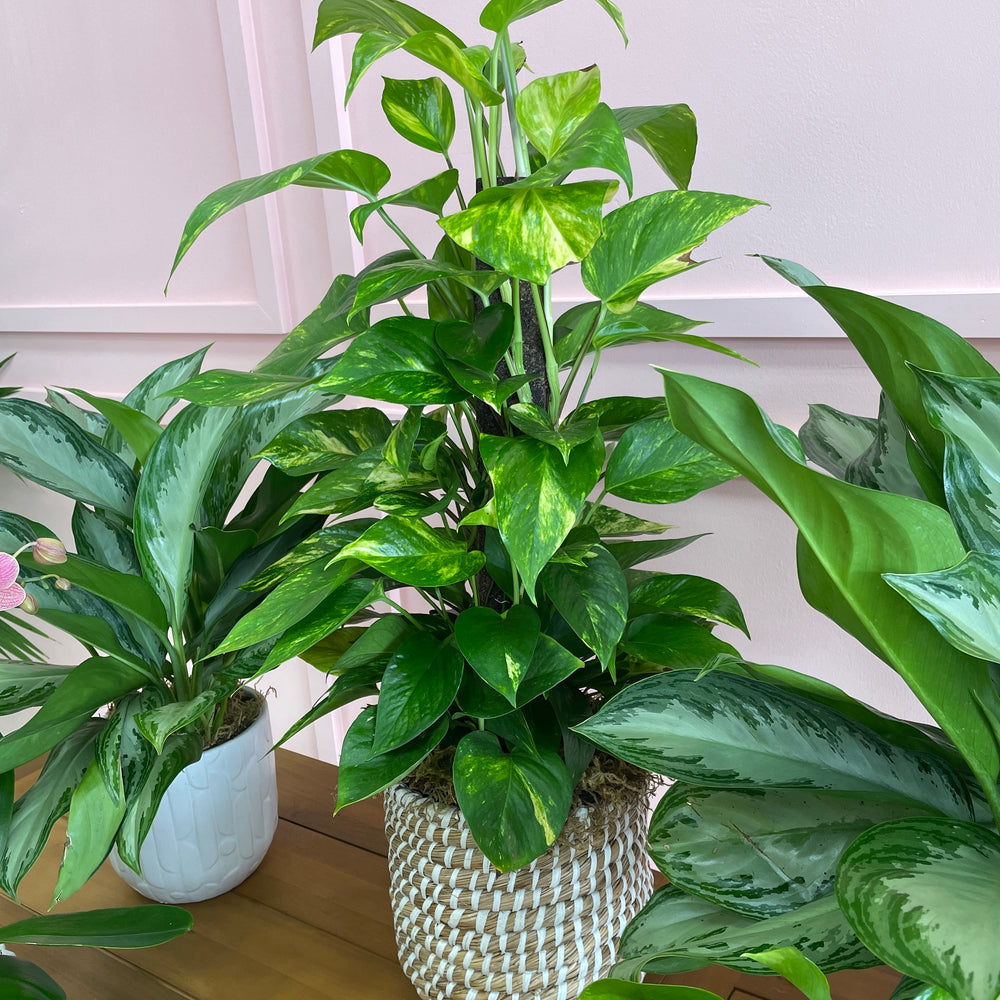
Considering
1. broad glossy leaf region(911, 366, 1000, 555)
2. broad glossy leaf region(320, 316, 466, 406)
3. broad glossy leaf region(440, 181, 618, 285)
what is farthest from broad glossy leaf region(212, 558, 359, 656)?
broad glossy leaf region(911, 366, 1000, 555)

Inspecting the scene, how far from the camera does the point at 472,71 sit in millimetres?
460

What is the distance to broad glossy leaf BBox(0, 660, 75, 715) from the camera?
0.68m

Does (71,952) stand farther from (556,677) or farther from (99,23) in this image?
(99,23)

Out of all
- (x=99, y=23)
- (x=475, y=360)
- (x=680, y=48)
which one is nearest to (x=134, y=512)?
(x=475, y=360)

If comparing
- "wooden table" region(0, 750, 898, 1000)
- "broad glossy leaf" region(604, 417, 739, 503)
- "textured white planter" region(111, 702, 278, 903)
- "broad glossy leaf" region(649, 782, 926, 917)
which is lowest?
"wooden table" region(0, 750, 898, 1000)

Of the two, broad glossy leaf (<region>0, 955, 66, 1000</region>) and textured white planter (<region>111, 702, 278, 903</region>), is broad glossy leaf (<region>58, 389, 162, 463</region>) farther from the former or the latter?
broad glossy leaf (<region>0, 955, 66, 1000</region>)

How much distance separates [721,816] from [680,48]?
0.64 m

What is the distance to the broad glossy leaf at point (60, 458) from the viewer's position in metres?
0.67

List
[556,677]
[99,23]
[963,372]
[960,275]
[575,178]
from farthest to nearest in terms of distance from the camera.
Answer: [99,23] → [575,178] → [960,275] → [556,677] → [963,372]

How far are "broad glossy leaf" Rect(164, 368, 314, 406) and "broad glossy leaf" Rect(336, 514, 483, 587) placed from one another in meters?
0.09

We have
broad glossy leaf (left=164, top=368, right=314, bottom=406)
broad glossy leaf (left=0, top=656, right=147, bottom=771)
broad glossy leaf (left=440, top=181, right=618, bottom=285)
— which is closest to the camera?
broad glossy leaf (left=440, top=181, right=618, bottom=285)

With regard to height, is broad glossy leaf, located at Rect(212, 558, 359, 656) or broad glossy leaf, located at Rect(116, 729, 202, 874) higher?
broad glossy leaf, located at Rect(212, 558, 359, 656)

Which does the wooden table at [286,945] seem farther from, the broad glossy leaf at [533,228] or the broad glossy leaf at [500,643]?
the broad glossy leaf at [533,228]

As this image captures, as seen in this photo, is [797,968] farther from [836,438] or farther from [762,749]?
[836,438]
